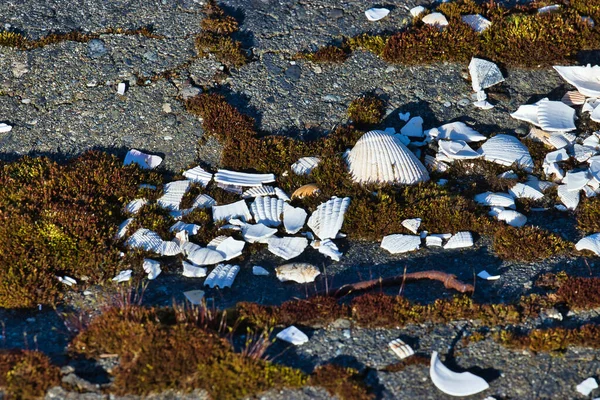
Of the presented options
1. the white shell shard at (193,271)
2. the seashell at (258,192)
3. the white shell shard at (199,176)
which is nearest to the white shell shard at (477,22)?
the seashell at (258,192)

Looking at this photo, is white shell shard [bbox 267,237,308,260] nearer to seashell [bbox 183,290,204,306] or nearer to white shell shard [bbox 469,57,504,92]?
seashell [bbox 183,290,204,306]

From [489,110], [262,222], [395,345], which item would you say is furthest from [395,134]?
[395,345]

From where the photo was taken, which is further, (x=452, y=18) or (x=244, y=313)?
(x=452, y=18)

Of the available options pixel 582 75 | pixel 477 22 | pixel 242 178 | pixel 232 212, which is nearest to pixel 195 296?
pixel 232 212

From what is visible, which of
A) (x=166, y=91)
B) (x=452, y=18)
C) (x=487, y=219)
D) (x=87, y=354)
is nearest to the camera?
(x=87, y=354)

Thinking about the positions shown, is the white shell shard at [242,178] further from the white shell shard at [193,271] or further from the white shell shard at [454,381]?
the white shell shard at [454,381]

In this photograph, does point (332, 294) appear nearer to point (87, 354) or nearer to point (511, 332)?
point (511, 332)
